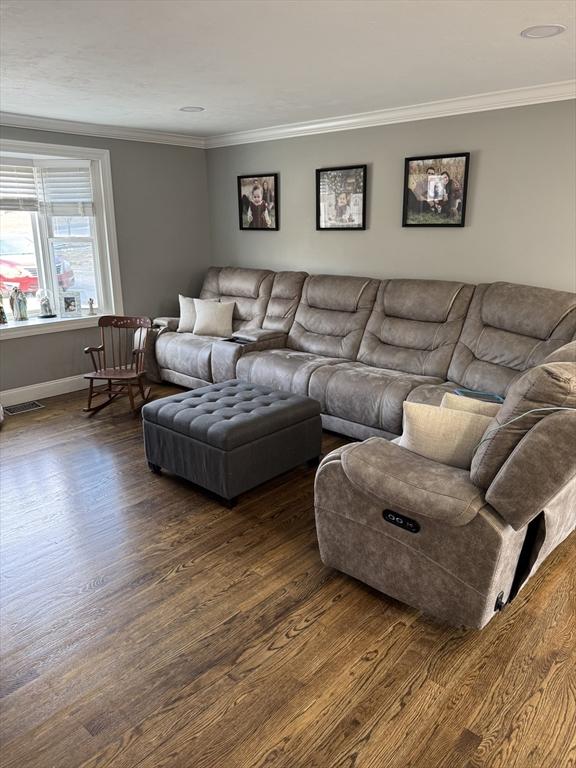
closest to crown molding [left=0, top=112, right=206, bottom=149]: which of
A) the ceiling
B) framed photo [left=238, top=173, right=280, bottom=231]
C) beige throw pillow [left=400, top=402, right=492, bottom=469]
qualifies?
the ceiling

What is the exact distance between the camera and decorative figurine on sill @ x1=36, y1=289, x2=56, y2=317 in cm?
509

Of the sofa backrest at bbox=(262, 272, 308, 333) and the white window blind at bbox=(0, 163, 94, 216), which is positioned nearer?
the white window blind at bbox=(0, 163, 94, 216)

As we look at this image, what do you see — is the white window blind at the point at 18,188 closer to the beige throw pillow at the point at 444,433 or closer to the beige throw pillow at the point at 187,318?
the beige throw pillow at the point at 187,318

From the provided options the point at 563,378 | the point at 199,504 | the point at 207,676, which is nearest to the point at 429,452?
the point at 563,378

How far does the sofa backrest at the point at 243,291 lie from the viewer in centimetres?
528

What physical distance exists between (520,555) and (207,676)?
49.5 inches

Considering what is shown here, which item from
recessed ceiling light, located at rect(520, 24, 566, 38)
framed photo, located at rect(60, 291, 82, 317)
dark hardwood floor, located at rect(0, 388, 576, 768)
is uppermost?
recessed ceiling light, located at rect(520, 24, 566, 38)

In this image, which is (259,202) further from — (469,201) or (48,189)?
(469,201)

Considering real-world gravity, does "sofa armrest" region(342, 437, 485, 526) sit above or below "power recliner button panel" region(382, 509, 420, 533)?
above

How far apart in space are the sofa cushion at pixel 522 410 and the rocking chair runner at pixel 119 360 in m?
3.31

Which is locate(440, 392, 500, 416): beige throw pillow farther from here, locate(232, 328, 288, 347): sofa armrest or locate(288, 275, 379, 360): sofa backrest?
locate(232, 328, 288, 347): sofa armrest

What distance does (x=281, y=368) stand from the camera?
427 centimetres

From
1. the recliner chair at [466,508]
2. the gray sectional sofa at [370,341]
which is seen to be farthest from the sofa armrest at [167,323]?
the recliner chair at [466,508]

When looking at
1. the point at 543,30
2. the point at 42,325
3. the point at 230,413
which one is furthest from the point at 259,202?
the point at 543,30
